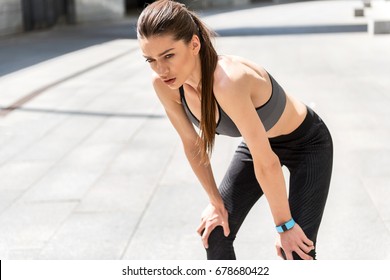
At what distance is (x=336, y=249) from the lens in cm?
465

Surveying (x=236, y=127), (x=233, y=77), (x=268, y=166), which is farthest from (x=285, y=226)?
(x=233, y=77)

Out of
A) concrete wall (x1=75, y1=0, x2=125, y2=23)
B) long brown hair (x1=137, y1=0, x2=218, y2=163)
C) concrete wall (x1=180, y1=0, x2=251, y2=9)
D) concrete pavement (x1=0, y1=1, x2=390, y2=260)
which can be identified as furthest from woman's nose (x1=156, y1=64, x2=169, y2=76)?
concrete wall (x1=180, y1=0, x2=251, y2=9)

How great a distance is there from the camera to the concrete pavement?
194 inches

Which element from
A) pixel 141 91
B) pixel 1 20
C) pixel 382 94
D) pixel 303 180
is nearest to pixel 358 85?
pixel 382 94

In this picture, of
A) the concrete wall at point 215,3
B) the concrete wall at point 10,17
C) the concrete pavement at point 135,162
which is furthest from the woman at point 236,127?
the concrete wall at point 215,3

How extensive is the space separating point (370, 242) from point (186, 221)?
144 cm

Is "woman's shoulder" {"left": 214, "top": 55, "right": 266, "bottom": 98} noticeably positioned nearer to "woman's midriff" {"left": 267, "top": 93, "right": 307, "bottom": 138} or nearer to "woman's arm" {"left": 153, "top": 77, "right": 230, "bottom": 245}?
"woman's midriff" {"left": 267, "top": 93, "right": 307, "bottom": 138}

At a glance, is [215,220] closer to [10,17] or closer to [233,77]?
[233,77]

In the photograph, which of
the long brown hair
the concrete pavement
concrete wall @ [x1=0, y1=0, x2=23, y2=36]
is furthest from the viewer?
concrete wall @ [x1=0, y1=0, x2=23, y2=36]

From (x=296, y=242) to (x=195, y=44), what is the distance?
0.92 metres

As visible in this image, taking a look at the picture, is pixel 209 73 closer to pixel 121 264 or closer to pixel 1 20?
pixel 121 264

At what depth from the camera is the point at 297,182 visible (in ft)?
10.0

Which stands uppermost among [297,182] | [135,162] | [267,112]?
[267,112]

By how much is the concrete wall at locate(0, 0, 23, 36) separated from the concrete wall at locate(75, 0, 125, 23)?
4793 mm
